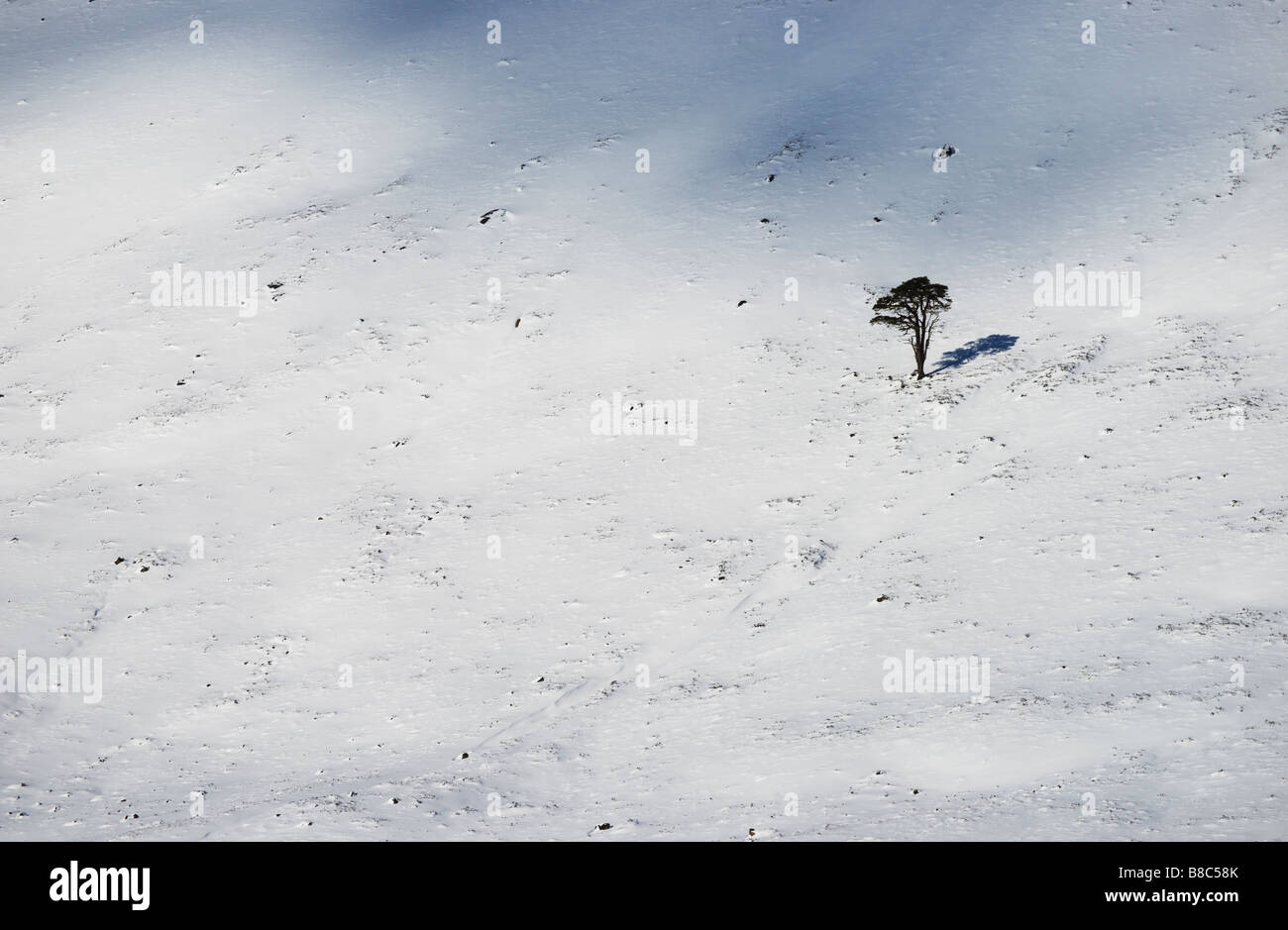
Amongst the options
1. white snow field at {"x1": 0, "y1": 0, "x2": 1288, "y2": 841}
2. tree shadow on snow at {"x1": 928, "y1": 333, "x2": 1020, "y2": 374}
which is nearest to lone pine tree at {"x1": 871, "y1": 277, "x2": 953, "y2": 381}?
tree shadow on snow at {"x1": 928, "y1": 333, "x2": 1020, "y2": 374}

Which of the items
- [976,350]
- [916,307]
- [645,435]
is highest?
[916,307]

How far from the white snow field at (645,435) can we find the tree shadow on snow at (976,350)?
0.30 metres

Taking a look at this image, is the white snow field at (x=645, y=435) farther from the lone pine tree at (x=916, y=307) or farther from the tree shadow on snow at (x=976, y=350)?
the lone pine tree at (x=916, y=307)

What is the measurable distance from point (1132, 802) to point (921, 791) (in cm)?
412

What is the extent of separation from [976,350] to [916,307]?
3568 millimetres

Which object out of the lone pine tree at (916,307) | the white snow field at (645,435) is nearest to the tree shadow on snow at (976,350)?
the white snow field at (645,435)

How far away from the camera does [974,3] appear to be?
231 ft

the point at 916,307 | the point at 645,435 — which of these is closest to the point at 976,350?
the point at 916,307

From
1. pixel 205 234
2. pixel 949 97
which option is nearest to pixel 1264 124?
pixel 949 97

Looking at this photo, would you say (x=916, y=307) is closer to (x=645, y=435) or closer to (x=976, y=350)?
(x=976, y=350)

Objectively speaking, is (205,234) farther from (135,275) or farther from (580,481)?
(580,481)

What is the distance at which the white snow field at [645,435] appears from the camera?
1155 inches

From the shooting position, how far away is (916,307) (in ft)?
147

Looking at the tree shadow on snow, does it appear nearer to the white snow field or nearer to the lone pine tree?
the white snow field
